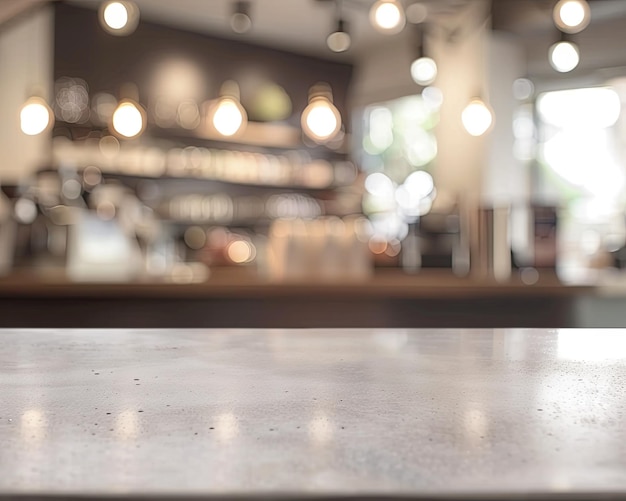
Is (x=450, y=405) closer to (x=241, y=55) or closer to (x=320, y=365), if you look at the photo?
(x=320, y=365)

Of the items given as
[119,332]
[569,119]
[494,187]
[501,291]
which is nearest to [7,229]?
[501,291]

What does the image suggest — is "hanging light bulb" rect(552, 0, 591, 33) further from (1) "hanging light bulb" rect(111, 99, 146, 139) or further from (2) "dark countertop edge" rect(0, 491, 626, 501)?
(2) "dark countertop edge" rect(0, 491, 626, 501)

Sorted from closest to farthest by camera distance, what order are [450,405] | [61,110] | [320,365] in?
1. [450,405]
2. [320,365]
3. [61,110]

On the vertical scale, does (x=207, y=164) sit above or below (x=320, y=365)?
above

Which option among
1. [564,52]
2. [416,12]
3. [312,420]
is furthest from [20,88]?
[312,420]

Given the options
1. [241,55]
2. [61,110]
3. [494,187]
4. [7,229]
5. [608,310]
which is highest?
[241,55]

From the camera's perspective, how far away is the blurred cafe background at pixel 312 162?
3129mm

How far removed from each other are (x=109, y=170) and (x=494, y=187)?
11.6ft

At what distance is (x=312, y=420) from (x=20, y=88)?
6473 millimetres

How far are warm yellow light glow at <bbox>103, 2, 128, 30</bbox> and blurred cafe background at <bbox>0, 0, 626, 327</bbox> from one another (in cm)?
1

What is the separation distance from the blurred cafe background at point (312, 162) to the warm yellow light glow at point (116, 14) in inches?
0.5

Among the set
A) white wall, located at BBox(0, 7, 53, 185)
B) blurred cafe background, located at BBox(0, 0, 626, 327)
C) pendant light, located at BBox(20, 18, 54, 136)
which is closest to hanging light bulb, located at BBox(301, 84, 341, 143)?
blurred cafe background, located at BBox(0, 0, 626, 327)

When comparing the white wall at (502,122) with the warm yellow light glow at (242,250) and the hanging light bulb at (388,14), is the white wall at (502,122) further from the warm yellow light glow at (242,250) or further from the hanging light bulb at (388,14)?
the hanging light bulb at (388,14)

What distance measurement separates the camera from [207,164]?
23.2ft
